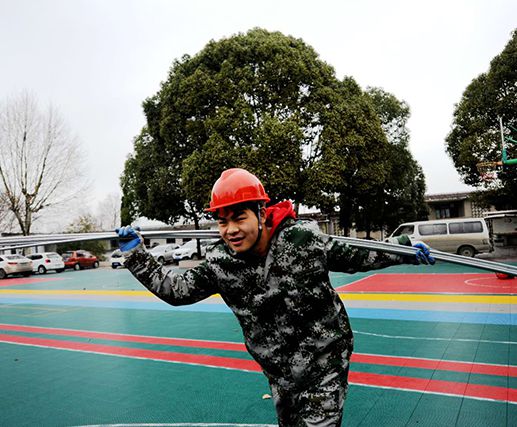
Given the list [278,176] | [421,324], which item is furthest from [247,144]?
[421,324]

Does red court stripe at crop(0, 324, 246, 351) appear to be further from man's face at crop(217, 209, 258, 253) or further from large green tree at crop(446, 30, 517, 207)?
large green tree at crop(446, 30, 517, 207)

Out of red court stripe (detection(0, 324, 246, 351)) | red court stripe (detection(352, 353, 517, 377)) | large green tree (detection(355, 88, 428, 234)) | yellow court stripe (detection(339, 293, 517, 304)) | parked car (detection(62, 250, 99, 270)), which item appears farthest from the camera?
parked car (detection(62, 250, 99, 270))

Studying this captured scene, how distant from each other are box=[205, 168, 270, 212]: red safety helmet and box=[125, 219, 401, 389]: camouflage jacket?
0.26 metres

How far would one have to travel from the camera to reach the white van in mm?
17656

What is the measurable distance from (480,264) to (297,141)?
49.0 ft

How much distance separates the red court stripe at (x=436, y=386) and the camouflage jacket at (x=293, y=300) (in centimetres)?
289

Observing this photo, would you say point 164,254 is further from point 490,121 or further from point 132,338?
point 132,338

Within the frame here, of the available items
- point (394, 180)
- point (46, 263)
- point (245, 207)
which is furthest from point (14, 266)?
point (245, 207)

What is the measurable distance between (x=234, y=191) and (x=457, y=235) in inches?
716

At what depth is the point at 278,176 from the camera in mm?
16922

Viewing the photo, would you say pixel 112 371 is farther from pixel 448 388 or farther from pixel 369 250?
pixel 369 250

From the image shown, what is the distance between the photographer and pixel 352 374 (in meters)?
4.96

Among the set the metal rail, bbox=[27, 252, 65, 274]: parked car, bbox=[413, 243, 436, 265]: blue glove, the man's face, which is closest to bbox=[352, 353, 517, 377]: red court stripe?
the metal rail

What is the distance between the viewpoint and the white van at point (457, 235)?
695 inches
